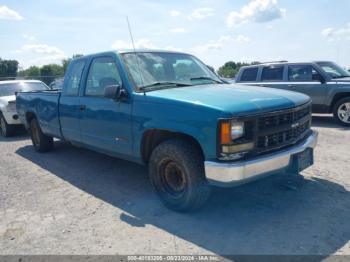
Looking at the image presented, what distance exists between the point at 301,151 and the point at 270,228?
0.96m

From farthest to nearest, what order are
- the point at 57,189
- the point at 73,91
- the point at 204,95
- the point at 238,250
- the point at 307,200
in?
the point at 73,91, the point at 57,189, the point at 307,200, the point at 204,95, the point at 238,250

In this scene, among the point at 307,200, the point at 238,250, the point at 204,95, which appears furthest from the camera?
the point at 307,200

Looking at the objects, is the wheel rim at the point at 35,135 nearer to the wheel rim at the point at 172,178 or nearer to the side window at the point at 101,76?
the side window at the point at 101,76

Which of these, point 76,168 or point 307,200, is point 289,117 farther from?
point 76,168

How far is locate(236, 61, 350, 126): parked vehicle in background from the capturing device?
9.13m

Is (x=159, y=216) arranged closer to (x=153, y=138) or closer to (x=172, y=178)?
(x=172, y=178)

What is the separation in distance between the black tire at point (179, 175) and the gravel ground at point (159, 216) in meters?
0.17

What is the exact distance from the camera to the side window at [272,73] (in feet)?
33.4

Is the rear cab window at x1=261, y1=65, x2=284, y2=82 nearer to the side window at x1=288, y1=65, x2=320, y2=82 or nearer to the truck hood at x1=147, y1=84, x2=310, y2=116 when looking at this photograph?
the side window at x1=288, y1=65, x2=320, y2=82

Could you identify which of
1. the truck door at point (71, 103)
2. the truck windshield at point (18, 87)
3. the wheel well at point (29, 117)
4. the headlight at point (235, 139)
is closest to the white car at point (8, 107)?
the truck windshield at point (18, 87)

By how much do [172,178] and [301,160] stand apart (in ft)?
4.86

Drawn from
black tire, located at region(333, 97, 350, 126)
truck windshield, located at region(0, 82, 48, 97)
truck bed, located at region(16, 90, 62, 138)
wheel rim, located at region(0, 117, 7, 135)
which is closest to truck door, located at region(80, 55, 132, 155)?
truck bed, located at region(16, 90, 62, 138)

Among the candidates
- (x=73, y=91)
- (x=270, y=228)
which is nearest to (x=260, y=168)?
(x=270, y=228)

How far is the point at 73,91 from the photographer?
5.49 meters
